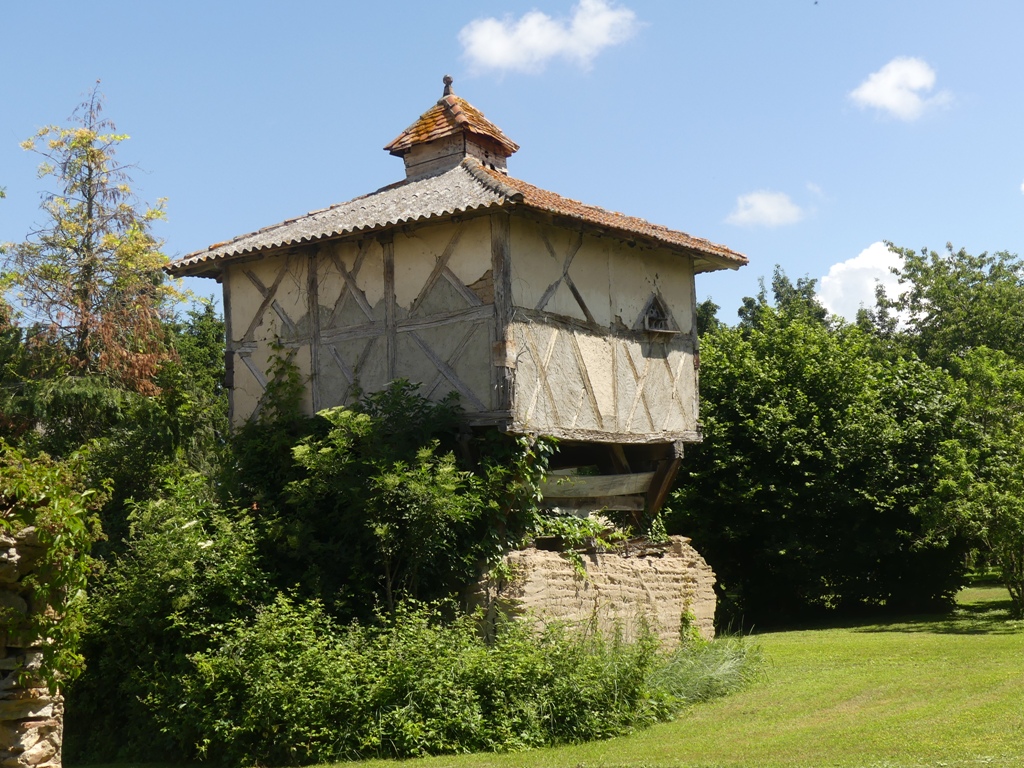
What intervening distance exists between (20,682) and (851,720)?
287 inches

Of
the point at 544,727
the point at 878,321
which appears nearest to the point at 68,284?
the point at 544,727

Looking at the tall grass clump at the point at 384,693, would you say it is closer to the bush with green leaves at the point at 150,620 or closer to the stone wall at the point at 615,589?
the bush with green leaves at the point at 150,620

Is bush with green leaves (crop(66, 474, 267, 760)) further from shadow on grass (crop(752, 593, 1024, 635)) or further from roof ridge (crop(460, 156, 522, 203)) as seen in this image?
shadow on grass (crop(752, 593, 1024, 635))

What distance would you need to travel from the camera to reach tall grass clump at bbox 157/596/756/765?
971 cm

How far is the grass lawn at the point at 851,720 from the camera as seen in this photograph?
8859 mm

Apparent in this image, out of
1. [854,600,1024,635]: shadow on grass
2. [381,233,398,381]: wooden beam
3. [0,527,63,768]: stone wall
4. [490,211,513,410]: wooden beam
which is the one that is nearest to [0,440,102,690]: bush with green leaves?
[0,527,63,768]: stone wall

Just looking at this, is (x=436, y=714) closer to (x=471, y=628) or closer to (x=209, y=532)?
(x=471, y=628)

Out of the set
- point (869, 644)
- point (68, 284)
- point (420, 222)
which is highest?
point (68, 284)

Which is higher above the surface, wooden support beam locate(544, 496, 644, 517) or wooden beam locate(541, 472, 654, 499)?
wooden beam locate(541, 472, 654, 499)

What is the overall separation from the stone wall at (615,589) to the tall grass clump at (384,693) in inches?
49.0

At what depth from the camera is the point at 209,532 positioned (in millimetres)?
12195

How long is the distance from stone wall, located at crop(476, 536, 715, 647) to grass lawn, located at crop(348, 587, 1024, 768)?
1408mm

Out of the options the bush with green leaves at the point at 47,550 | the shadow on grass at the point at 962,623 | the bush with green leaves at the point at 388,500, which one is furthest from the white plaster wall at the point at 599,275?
the shadow on grass at the point at 962,623

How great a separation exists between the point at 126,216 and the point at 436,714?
16.7 metres
